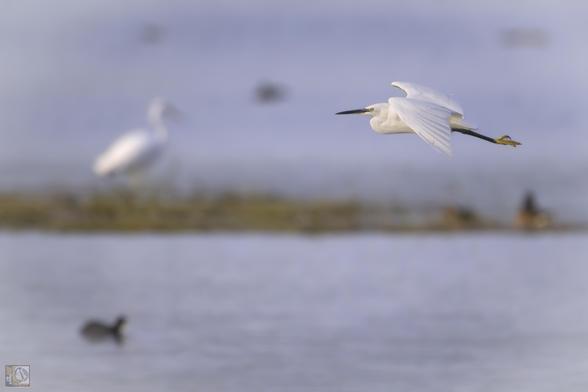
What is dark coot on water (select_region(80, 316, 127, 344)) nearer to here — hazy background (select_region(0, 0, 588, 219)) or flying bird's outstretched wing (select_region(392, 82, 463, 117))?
flying bird's outstretched wing (select_region(392, 82, 463, 117))

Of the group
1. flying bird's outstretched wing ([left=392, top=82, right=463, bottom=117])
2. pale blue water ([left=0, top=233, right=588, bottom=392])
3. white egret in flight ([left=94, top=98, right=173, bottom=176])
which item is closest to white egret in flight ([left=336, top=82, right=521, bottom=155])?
flying bird's outstretched wing ([left=392, top=82, right=463, bottom=117])

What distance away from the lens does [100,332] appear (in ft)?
31.8

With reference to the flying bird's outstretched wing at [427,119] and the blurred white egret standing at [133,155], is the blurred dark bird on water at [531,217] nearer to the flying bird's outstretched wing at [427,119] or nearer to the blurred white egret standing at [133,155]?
the blurred white egret standing at [133,155]

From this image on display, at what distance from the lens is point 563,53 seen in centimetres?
2145

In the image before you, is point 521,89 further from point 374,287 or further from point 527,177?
point 374,287

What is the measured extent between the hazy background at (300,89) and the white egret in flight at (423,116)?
637cm

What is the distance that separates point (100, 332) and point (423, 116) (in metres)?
3.48

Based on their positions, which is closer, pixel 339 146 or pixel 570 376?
pixel 570 376

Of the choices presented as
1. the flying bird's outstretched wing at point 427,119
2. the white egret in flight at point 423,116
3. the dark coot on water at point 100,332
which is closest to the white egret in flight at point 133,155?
the dark coot on water at point 100,332

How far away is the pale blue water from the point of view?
8875 millimetres

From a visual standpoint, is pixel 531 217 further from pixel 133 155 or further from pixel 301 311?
pixel 133 155

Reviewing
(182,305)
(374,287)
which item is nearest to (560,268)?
(374,287)

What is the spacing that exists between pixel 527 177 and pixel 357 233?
294 cm

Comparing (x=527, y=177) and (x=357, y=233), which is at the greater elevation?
(x=527, y=177)
